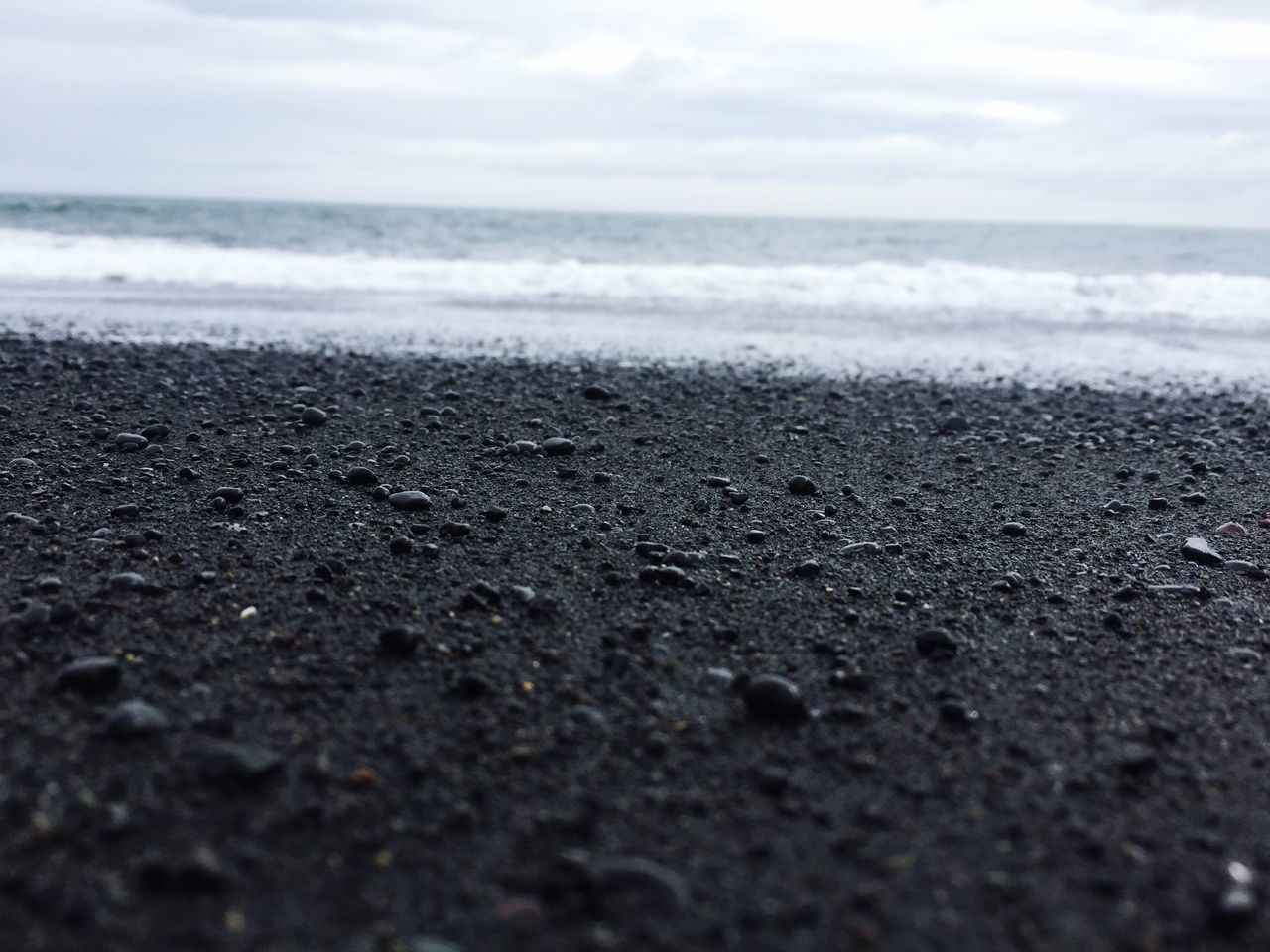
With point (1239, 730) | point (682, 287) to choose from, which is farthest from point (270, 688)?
point (682, 287)

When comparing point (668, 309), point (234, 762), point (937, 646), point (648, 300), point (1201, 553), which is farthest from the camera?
point (648, 300)

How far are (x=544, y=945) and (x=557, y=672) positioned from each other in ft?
3.98

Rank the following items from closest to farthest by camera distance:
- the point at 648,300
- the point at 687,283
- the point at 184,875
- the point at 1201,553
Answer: the point at 184,875, the point at 1201,553, the point at 648,300, the point at 687,283

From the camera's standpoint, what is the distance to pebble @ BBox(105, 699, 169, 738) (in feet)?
8.91

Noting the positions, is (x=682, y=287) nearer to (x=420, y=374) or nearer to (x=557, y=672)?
(x=420, y=374)

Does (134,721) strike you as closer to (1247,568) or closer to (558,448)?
(558,448)

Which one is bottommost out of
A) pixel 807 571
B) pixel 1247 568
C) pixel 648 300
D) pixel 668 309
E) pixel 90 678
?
pixel 90 678

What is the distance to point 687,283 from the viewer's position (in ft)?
61.7

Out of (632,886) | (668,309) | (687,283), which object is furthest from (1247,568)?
(687,283)

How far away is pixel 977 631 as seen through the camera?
3.74 metres

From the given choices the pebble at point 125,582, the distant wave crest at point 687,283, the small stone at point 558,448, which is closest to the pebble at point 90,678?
the pebble at point 125,582

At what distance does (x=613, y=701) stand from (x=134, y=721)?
4.40ft

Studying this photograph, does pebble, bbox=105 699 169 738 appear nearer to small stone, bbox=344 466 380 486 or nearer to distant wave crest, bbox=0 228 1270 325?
small stone, bbox=344 466 380 486

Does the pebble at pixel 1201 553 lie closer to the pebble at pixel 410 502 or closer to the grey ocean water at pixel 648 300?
the pebble at pixel 410 502
